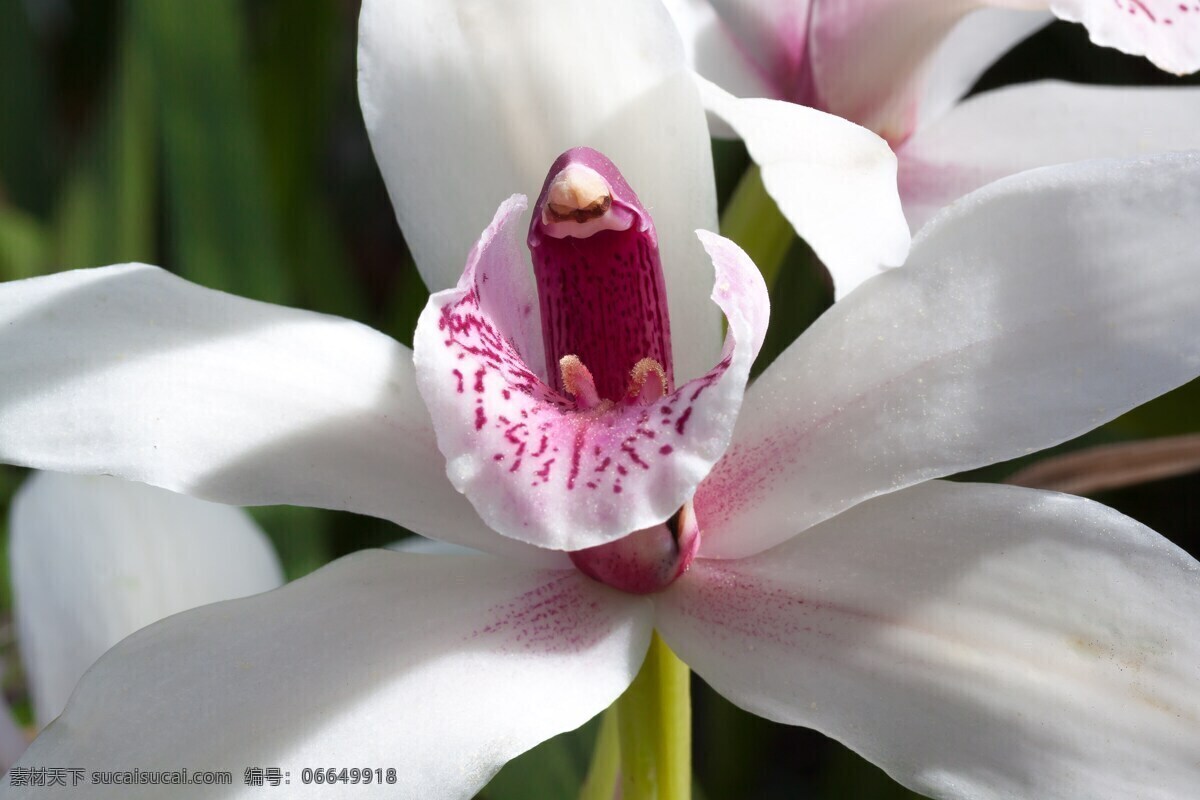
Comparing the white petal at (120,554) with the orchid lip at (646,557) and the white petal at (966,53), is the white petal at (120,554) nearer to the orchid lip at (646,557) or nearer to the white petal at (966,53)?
the orchid lip at (646,557)

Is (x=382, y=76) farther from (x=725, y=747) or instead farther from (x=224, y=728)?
(x=725, y=747)

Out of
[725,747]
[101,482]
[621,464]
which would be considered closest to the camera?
[621,464]

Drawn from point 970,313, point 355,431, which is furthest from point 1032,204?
point 355,431

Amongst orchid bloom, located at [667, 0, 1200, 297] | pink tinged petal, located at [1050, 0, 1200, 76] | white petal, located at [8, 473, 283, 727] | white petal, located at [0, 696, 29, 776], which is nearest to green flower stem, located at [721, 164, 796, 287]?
orchid bloom, located at [667, 0, 1200, 297]

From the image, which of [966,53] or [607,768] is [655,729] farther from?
[966,53]

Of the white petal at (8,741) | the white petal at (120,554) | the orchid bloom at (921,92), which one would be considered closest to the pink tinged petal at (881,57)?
the orchid bloom at (921,92)

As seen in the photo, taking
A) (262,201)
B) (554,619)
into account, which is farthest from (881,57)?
(262,201)

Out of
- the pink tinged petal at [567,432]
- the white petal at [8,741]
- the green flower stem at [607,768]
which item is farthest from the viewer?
the white petal at [8,741]
